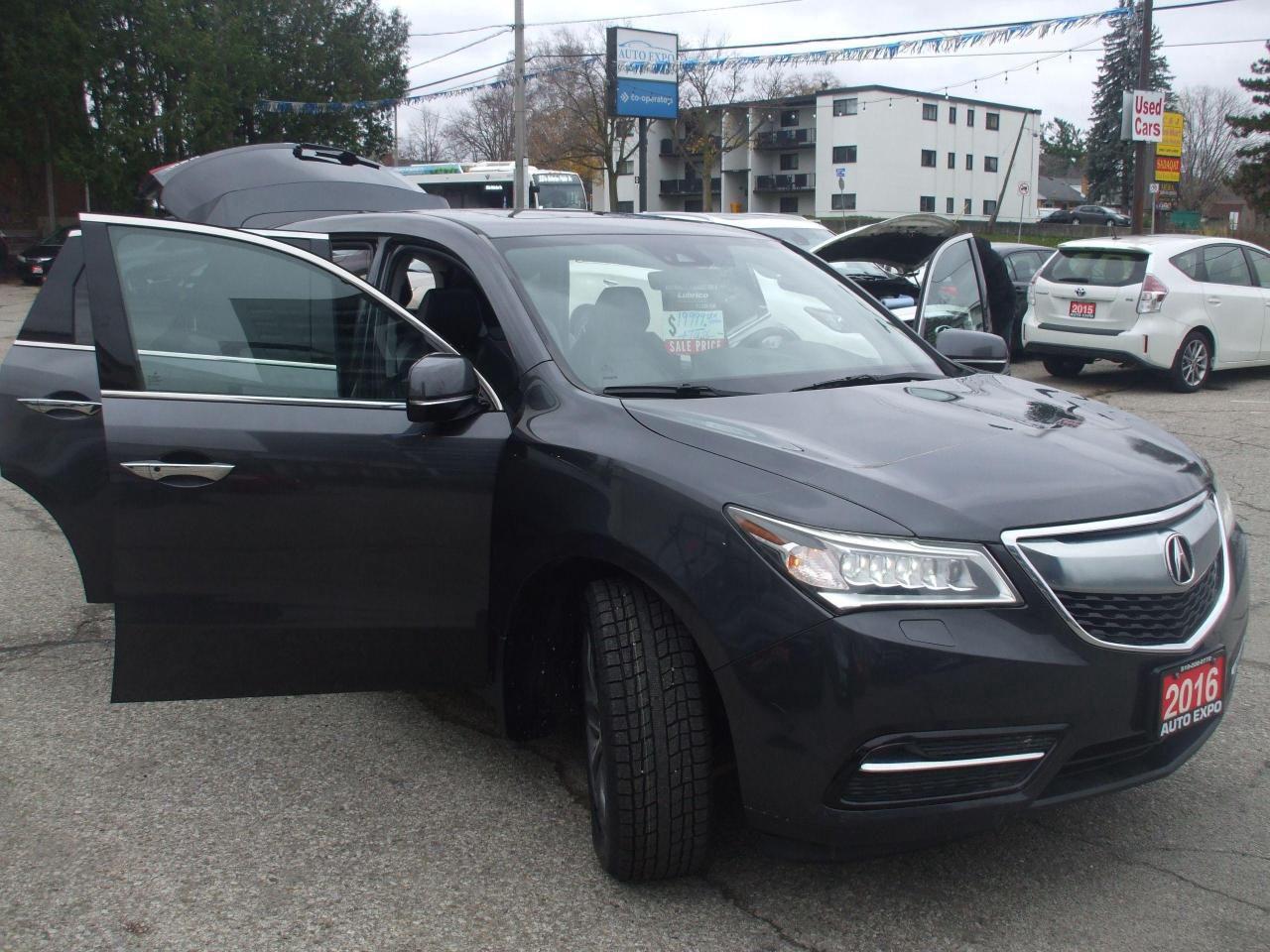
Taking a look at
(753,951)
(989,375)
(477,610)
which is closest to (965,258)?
(989,375)

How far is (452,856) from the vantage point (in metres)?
3.16

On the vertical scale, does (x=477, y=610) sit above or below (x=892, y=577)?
below

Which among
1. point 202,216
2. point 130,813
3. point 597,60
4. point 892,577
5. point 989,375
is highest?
point 597,60

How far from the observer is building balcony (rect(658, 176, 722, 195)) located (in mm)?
82500

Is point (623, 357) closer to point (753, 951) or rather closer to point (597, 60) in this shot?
point (753, 951)

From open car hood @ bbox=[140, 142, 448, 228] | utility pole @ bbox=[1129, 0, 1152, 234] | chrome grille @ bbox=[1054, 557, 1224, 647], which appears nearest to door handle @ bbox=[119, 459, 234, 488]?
chrome grille @ bbox=[1054, 557, 1224, 647]

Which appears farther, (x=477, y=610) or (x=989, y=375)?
(x=989, y=375)

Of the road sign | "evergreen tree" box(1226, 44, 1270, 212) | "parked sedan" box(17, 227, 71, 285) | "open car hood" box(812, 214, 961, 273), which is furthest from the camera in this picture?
"evergreen tree" box(1226, 44, 1270, 212)

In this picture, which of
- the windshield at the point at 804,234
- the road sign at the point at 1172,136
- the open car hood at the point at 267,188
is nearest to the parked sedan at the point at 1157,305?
the windshield at the point at 804,234

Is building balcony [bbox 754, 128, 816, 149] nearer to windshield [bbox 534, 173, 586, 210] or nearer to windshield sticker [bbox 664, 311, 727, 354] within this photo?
windshield [bbox 534, 173, 586, 210]

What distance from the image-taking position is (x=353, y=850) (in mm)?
3188

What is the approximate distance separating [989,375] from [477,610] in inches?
74.7

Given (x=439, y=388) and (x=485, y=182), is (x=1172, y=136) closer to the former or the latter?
(x=485, y=182)

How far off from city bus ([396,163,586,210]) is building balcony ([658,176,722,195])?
53478mm
